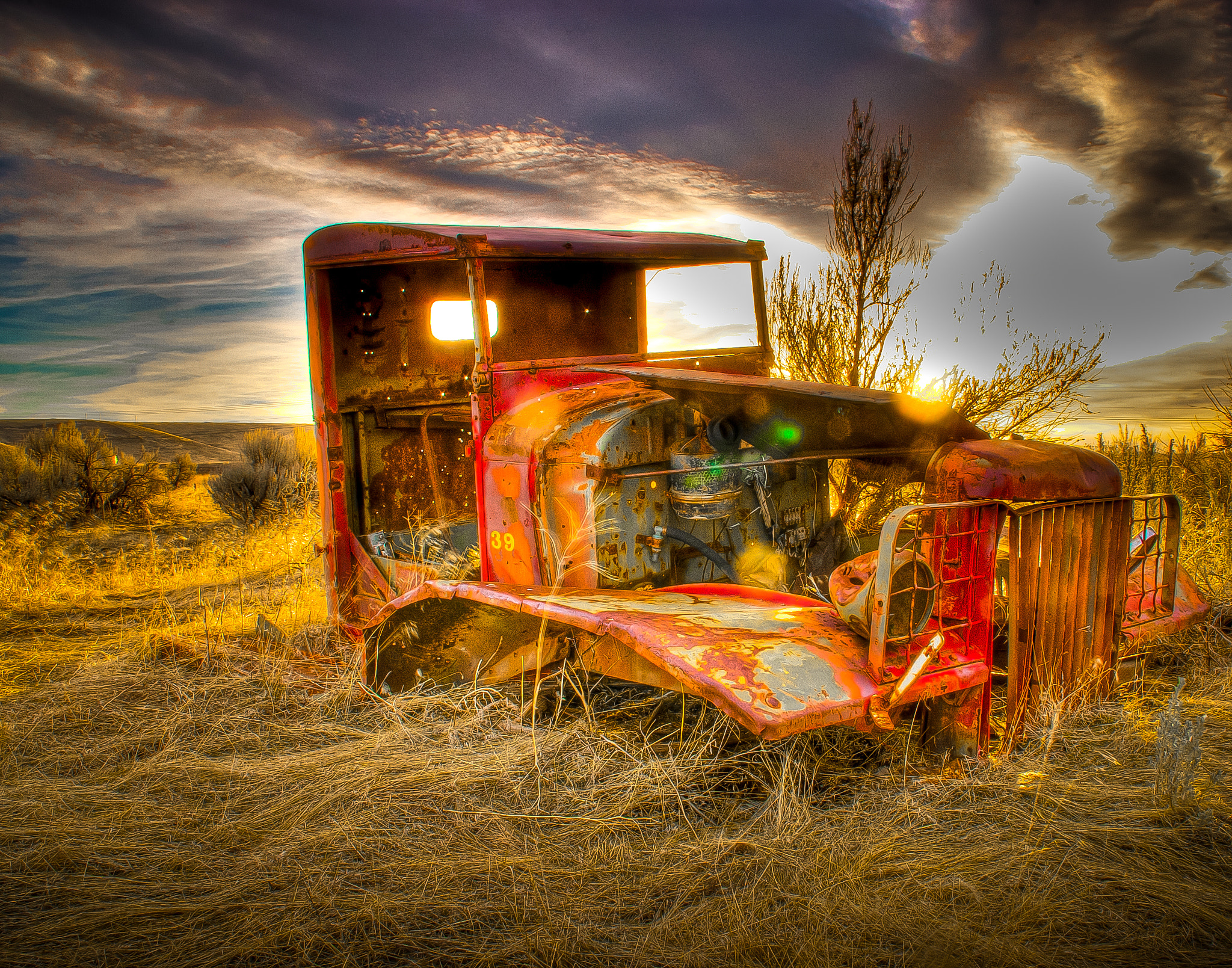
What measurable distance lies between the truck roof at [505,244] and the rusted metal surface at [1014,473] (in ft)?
→ 6.54

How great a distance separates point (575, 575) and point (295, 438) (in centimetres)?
1132

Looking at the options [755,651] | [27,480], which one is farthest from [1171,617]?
[27,480]

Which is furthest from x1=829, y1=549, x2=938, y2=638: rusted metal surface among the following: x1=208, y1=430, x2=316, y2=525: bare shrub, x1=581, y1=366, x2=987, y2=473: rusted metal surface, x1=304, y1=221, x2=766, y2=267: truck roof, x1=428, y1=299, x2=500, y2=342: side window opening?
x1=208, y1=430, x2=316, y2=525: bare shrub

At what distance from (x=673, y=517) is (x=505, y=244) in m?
1.45

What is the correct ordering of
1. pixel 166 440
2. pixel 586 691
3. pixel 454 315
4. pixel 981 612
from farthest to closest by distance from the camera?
pixel 166 440
pixel 454 315
pixel 586 691
pixel 981 612

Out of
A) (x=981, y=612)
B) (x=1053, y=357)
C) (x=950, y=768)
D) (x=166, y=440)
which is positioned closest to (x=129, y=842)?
(x=950, y=768)

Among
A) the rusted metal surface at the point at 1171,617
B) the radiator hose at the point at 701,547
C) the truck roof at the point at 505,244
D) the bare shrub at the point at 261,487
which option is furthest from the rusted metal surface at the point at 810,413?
the bare shrub at the point at 261,487

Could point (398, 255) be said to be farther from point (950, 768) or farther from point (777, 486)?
point (950, 768)

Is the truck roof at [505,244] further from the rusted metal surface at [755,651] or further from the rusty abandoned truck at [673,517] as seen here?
the rusted metal surface at [755,651]

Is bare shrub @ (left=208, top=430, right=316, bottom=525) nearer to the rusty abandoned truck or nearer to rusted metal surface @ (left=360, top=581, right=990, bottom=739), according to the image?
the rusty abandoned truck

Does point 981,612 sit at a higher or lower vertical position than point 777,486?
lower

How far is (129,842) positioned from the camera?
219 centimetres

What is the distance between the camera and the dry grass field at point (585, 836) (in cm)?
171

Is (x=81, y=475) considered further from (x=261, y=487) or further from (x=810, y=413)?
(x=810, y=413)
